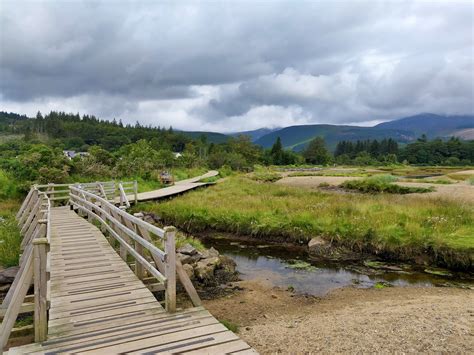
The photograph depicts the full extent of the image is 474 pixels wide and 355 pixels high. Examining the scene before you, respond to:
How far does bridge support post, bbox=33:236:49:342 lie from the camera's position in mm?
4934

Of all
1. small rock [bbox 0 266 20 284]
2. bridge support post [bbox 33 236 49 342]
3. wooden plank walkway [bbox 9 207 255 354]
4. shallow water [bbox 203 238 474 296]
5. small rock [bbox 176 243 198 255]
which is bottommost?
shallow water [bbox 203 238 474 296]

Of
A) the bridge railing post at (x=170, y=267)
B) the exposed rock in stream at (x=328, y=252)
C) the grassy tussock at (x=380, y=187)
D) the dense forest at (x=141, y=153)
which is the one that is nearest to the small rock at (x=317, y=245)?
the exposed rock in stream at (x=328, y=252)

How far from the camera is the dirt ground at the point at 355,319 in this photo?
568cm

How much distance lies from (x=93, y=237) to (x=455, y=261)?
1118 centimetres

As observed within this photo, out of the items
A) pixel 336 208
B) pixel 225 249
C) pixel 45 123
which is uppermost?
pixel 45 123

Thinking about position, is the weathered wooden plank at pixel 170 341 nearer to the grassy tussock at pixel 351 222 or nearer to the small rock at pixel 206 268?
the small rock at pixel 206 268

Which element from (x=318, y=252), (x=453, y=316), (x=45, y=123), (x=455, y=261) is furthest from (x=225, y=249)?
(x=45, y=123)

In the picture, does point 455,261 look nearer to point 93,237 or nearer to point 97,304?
point 97,304

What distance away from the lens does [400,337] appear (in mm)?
5879

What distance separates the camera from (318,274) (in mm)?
11055

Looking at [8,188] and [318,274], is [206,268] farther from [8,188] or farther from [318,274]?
[8,188]

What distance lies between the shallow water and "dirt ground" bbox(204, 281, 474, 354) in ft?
1.92

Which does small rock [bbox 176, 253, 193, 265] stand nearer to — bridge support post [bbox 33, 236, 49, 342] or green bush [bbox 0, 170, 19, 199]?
bridge support post [bbox 33, 236, 49, 342]

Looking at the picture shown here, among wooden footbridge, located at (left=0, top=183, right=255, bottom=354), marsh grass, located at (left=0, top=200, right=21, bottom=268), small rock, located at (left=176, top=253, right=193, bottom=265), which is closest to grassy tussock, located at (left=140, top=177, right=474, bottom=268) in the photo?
small rock, located at (left=176, top=253, right=193, bottom=265)
